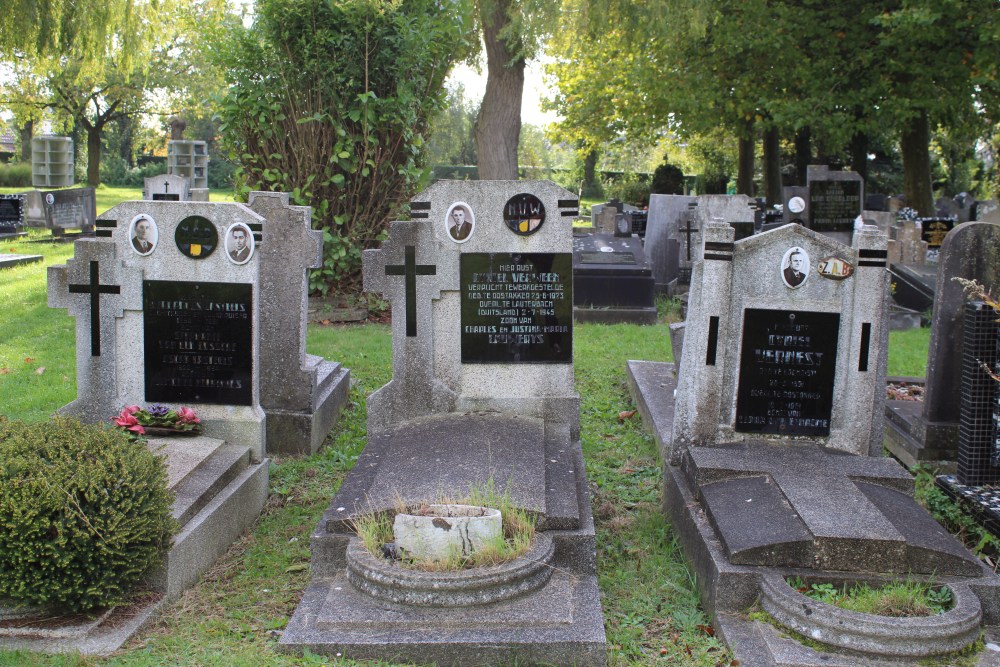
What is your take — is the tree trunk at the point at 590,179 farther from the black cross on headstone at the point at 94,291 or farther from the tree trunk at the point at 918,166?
the black cross on headstone at the point at 94,291

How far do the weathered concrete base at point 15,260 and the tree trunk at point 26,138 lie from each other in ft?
96.1

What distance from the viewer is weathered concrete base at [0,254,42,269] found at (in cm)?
1513

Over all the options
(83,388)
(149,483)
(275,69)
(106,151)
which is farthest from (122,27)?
(106,151)

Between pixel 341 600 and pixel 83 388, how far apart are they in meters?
2.83

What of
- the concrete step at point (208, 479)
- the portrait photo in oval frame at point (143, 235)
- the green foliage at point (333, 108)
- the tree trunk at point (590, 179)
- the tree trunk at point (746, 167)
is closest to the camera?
the concrete step at point (208, 479)

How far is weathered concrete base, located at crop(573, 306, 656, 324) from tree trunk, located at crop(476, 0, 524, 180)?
725 centimetres

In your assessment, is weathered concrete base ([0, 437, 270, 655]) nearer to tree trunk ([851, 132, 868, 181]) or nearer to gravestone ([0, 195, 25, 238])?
gravestone ([0, 195, 25, 238])

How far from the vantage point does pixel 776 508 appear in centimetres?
488

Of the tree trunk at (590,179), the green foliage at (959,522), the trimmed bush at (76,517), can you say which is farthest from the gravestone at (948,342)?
the tree trunk at (590,179)

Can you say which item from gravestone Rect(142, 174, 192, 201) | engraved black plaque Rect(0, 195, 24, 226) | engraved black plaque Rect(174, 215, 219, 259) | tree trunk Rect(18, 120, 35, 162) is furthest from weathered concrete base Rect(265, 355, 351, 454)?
tree trunk Rect(18, 120, 35, 162)

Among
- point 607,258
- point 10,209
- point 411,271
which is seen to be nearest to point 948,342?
point 411,271

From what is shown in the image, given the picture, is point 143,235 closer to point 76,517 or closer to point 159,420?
point 159,420

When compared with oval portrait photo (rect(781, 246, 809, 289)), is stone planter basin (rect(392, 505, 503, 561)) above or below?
below

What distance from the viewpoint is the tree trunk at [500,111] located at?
18969 mm
